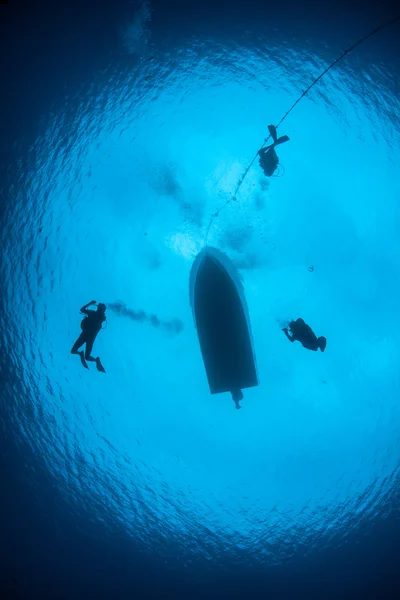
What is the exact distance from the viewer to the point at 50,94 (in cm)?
990

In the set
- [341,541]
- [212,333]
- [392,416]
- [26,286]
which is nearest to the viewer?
[212,333]

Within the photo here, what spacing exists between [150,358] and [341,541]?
1280 centimetres

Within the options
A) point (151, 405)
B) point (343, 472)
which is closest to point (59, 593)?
point (151, 405)

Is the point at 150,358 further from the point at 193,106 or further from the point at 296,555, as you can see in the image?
the point at 296,555

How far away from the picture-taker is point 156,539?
16969mm

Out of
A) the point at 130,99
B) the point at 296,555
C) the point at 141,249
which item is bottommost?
the point at 296,555

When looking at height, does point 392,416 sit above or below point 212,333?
below

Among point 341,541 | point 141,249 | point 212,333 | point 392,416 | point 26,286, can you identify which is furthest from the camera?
point 341,541

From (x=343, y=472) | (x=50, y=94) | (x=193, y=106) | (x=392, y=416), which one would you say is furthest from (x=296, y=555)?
(x=50, y=94)

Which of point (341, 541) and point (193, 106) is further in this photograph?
point (341, 541)

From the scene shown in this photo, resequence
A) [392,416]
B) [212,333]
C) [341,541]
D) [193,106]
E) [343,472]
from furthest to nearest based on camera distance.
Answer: [341,541], [343,472], [392,416], [193,106], [212,333]

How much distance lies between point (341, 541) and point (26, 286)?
18057 mm

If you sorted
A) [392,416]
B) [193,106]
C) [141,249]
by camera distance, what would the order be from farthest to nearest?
[392,416]
[141,249]
[193,106]

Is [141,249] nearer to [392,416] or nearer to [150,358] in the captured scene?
[150,358]
